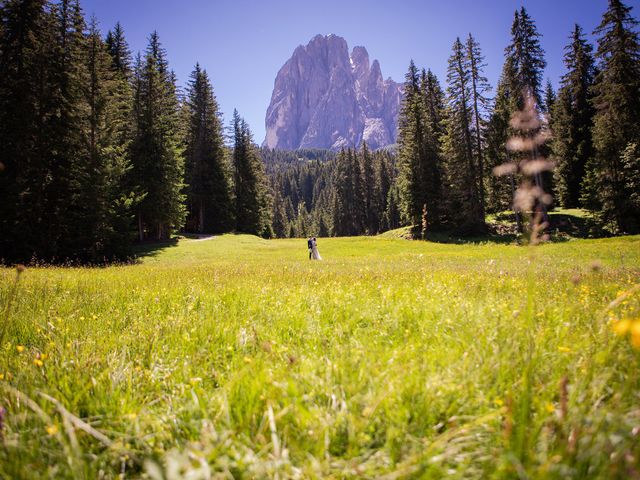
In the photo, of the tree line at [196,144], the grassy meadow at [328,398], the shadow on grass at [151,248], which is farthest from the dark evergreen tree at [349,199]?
the grassy meadow at [328,398]

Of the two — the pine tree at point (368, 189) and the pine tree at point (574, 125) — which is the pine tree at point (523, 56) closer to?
the pine tree at point (574, 125)

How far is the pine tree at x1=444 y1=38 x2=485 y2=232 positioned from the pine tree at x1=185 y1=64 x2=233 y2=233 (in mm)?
31366

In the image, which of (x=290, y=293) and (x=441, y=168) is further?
(x=441, y=168)

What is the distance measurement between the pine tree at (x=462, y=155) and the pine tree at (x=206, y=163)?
3137 cm

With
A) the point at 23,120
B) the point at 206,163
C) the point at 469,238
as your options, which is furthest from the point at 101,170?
the point at 469,238

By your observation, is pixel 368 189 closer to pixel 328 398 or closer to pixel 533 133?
pixel 533 133

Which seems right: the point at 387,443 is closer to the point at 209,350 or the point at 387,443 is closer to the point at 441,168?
the point at 209,350

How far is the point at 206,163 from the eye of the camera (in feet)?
154

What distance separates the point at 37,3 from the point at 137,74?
19.4 meters

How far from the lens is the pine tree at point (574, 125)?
127 ft

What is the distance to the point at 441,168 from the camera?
138 ft

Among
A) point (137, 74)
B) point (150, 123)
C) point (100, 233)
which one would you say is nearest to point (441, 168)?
point (150, 123)

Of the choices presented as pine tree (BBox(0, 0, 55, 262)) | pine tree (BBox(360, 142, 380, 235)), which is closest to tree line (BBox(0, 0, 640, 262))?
pine tree (BBox(0, 0, 55, 262))

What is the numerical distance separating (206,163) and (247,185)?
8.33 m
